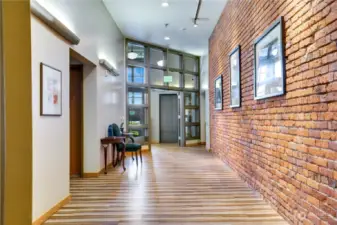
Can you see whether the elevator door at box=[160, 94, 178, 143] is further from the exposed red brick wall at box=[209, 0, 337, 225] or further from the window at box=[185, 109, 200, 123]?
the exposed red brick wall at box=[209, 0, 337, 225]

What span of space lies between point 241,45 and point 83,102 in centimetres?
325

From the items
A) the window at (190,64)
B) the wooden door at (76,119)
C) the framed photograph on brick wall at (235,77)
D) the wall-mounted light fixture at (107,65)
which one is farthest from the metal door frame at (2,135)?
the window at (190,64)

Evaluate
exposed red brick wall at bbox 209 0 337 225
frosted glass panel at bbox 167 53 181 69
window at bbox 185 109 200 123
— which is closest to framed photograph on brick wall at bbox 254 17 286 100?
exposed red brick wall at bbox 209 0 337 225

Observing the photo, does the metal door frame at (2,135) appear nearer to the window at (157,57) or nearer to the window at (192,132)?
the window at (157,57)

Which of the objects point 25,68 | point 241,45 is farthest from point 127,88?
point 25,68

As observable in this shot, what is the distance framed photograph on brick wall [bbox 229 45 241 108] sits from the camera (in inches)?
224

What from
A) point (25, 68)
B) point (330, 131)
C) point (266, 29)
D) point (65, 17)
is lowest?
point (330, 131)

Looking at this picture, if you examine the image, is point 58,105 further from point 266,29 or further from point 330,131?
point 330,131

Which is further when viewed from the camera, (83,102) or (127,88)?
(127,88)

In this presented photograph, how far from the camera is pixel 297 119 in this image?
3.14 m

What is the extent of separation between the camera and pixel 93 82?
621 cm

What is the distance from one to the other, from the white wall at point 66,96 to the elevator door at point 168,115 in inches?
225

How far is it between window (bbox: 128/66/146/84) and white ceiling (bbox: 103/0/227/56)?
1.02 meters

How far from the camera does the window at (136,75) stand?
10453 millimetres
